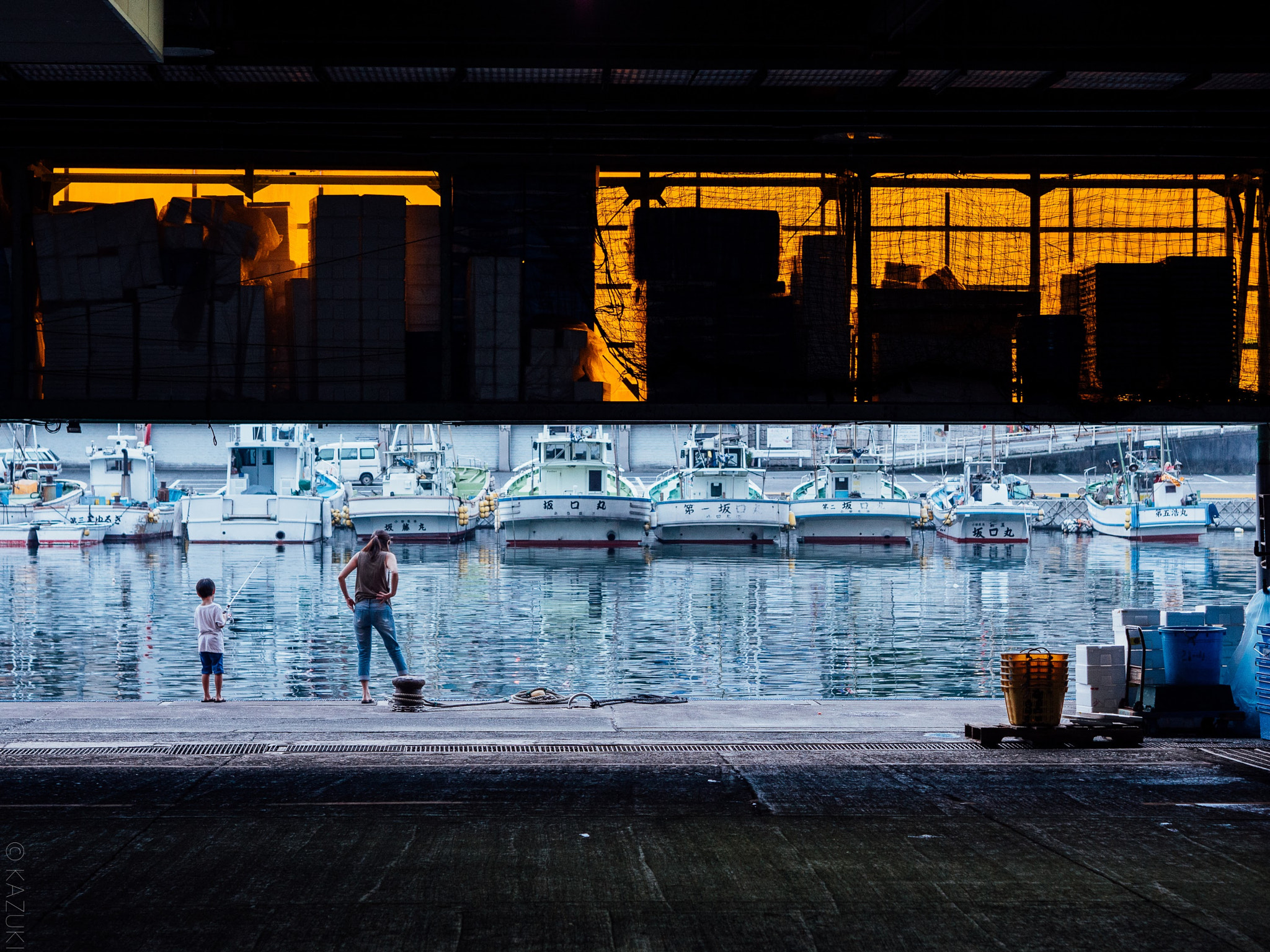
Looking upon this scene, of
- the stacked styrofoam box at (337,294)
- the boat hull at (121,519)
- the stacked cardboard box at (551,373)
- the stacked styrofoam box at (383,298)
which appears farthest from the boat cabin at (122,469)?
the stacked cardboard box at (551,373)

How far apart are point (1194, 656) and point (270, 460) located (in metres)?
48.6

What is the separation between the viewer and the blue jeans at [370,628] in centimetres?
1429

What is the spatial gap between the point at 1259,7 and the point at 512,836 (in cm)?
724

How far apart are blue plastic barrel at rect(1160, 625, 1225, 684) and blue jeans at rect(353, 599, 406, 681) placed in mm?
8190

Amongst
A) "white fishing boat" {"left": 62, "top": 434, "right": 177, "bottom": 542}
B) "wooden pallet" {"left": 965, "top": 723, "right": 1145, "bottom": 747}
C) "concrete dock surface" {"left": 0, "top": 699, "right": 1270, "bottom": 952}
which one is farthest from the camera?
"white fishing boat" {"left": 62, "top": 434, "right": 177, "bottom": 542}

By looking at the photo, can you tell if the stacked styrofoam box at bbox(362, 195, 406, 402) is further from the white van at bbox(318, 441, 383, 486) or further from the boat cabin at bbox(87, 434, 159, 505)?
the white van at bbox(318, 441, 383, 486)

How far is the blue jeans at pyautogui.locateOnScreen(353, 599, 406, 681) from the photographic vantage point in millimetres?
14289

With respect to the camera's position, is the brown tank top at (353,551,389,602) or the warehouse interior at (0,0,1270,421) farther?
the brown tank top at (353,551,389,602)

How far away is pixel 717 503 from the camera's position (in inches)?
2051

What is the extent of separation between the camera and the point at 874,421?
32.4 ft

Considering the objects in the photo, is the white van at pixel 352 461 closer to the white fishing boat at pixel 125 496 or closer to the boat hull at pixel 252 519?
the white fishing boat at pixel 125 496

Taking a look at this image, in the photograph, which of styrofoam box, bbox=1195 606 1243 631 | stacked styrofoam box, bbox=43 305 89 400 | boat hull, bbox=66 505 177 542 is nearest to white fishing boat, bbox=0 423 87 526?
boat hull, bbox=66 505 177 542

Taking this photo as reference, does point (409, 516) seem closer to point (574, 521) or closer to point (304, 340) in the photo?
point (574, 521)

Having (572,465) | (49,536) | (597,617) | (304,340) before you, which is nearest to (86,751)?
(304,340)
